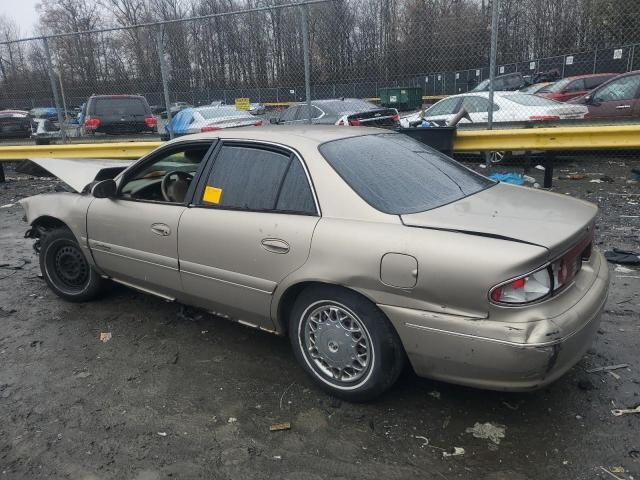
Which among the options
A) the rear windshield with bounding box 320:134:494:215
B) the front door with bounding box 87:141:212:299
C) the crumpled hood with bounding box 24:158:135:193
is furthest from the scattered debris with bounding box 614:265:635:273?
the crumpled hood with bounding box 24:158:135:193

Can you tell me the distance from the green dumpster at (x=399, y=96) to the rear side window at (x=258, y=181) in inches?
264

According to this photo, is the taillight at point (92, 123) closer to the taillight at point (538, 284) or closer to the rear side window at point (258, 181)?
the rear side window at point (258, 181)

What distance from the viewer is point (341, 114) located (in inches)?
408

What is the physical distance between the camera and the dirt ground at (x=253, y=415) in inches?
102

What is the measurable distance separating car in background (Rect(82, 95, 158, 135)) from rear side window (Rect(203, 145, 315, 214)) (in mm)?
9096

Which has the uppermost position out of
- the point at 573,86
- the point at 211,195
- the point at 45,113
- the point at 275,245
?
the point at 45,113

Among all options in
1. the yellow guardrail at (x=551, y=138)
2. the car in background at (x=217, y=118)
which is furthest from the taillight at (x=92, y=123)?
the yellow guardrail at (x=551, y=138)

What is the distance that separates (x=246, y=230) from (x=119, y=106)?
10130 millimetres

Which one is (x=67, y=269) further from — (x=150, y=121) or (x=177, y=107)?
(x=150, y=121)

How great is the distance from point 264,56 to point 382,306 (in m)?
7.87

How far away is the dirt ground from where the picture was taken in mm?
2580

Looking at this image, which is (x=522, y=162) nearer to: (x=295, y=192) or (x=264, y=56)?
(x=264, y=56)

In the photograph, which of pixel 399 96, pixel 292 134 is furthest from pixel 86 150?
pixel 292 134

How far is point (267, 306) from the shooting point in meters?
3.22
